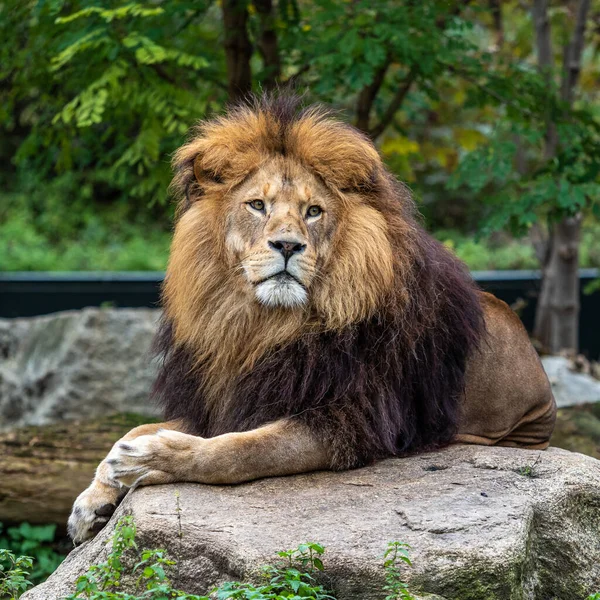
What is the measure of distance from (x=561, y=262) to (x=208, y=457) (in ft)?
18.6

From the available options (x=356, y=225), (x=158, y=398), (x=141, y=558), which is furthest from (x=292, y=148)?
(x=141, y=558)

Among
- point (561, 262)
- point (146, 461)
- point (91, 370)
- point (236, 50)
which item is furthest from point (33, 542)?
point (561, 262)

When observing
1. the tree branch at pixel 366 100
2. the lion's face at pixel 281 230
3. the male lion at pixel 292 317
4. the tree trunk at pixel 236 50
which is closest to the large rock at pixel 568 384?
the tree branch at pixel 366 100

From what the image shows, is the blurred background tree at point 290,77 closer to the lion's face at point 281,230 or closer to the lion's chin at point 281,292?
the lion's face at point 281,230

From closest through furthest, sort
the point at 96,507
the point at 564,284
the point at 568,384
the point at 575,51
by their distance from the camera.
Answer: the point at 96,507, the point at 568,384, the point at 575,51, the point at 564,284

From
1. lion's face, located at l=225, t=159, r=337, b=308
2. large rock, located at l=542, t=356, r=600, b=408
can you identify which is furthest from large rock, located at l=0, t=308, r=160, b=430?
lion's face, located at l=225, t=159, r=337, b=308

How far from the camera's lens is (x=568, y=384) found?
7746 millimetres

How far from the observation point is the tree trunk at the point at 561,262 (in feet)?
27.0

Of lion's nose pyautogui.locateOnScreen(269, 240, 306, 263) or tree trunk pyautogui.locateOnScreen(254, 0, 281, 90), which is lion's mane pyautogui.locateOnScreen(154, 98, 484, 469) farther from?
tree trunk pyautogui.locateOnScreen(254, 0, 281, 90)

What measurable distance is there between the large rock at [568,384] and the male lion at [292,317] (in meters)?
3.58

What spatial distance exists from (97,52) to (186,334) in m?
2.32

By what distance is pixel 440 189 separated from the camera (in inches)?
571

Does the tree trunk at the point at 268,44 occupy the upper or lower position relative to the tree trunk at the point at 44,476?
upper

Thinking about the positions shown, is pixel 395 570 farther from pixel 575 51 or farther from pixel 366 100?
pixel 575 51
